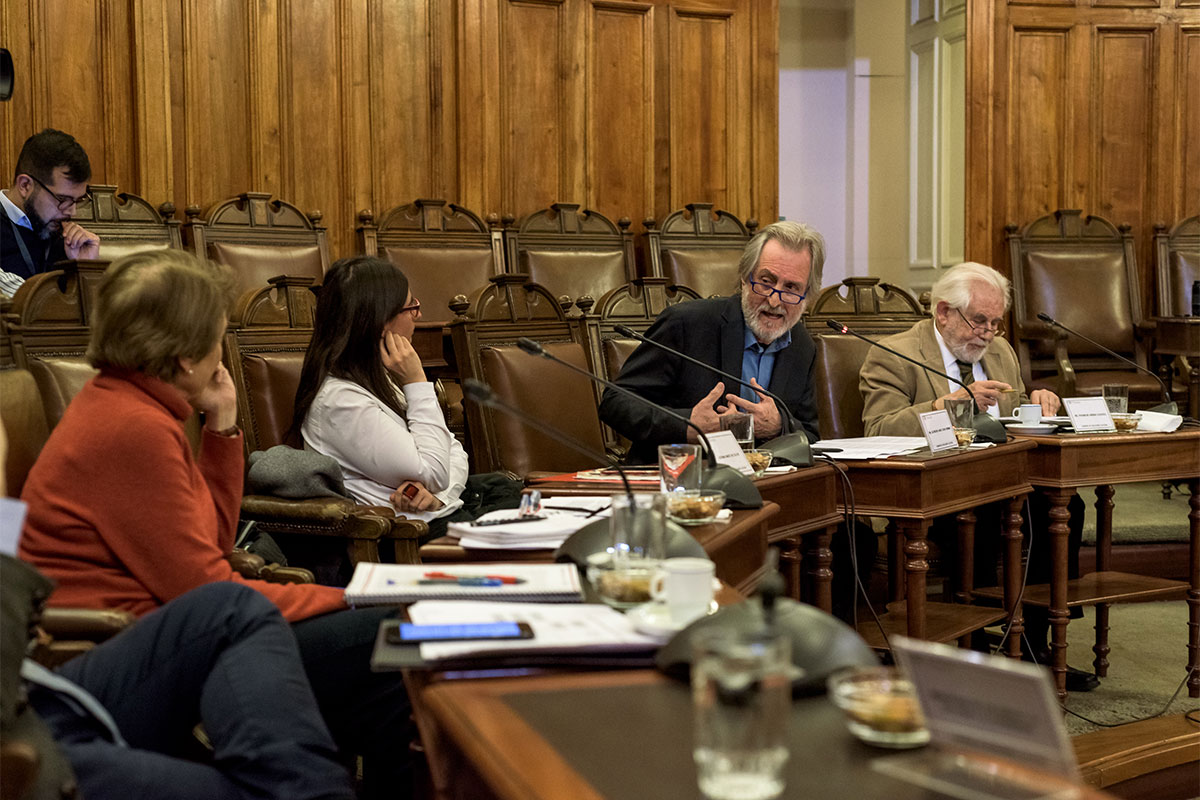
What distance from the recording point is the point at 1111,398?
343 centimetres

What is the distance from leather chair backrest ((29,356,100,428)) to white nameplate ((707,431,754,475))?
4.12ft

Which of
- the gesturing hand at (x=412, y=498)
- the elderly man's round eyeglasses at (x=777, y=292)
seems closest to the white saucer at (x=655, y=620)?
the gesturing hand at (x=412, y=498)

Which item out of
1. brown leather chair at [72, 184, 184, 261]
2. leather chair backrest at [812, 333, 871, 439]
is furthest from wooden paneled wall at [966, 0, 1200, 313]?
brown leather chair at [72, 184, 184, 261]

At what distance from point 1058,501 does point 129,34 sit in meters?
4.06

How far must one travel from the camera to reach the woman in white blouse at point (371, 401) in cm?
268

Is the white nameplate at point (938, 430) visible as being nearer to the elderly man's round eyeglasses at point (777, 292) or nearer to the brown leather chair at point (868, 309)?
the elderly man's round eyeglasses at point (777, 292)

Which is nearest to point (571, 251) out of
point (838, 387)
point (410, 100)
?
point (410, 100)

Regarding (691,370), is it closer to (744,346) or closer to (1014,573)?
(744,346)

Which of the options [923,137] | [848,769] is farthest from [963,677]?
[923,137]

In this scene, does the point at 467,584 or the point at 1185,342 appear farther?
the point at 1185,342

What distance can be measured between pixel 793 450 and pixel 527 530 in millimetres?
986

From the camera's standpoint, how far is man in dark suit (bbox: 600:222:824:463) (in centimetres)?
323

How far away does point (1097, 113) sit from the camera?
6.70 meters

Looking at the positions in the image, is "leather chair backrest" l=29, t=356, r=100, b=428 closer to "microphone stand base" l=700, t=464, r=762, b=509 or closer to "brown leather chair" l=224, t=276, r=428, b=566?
"brown leather chair" l=224, t=276, r=428, b=566
